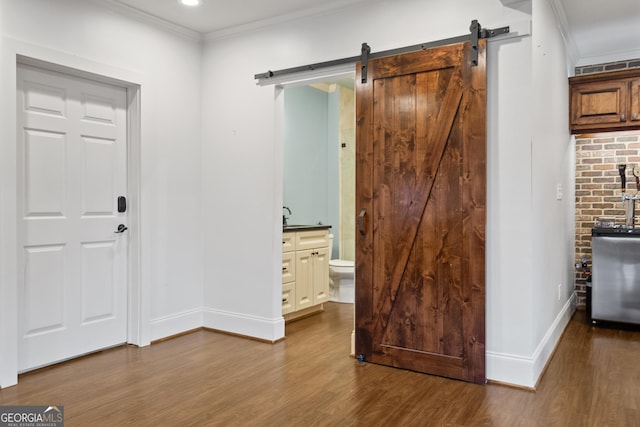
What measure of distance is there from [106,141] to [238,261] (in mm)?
1380

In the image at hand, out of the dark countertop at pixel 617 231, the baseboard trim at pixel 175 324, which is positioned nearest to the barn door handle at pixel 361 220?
the baseboard trim at pixel 175 324

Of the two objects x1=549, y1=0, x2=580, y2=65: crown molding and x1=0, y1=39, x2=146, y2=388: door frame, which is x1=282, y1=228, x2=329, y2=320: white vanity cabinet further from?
x1=549, y1=0, x2=580, y2=65: crown molding

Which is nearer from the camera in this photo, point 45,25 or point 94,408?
point 94,408

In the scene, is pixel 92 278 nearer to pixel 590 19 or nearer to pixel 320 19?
pixel 320 19

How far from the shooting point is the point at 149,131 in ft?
12.0

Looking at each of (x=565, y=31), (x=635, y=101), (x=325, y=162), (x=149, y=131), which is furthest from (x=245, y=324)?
(x=635, y=101)

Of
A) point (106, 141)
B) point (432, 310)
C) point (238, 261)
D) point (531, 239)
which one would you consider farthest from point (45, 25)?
point (531, 239)

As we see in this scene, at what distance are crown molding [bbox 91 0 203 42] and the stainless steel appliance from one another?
3.97 metres

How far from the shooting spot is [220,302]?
4.05 metres

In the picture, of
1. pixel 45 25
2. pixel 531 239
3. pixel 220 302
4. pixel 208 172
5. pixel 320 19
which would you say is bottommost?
pixel 220 302

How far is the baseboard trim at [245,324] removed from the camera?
376cm

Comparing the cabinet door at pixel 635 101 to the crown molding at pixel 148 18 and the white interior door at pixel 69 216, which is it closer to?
the crown molding at pixel 148 18

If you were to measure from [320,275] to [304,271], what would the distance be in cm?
29

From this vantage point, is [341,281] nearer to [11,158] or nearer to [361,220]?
[361,220]
